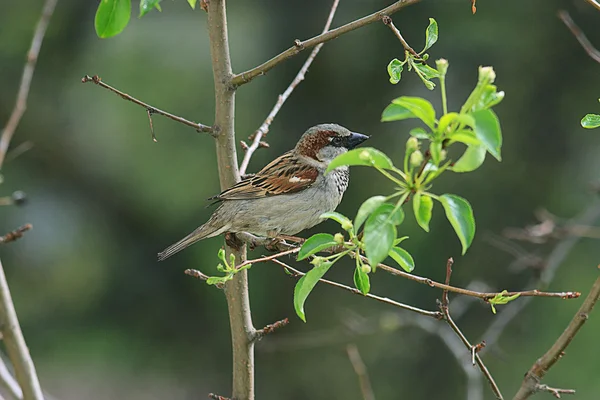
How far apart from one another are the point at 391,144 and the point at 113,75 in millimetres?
2027

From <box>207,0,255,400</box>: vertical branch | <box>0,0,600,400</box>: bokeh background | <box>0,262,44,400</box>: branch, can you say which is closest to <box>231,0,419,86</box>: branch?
<box>207,0,255,400</box>: vertical branch

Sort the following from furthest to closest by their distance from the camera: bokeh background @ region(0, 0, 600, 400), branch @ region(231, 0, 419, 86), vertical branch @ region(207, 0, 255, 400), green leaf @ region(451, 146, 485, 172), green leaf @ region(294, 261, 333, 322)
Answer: bokeh background @ region(0, 0, 600, 400) → vertical branch @ region(207, 0, 255, 400) → branch @ region(231, 0, 419, 86) → green leaf @ region(294, 261, 333, 322) → green leaf @ region(451, 146, 485, 172)

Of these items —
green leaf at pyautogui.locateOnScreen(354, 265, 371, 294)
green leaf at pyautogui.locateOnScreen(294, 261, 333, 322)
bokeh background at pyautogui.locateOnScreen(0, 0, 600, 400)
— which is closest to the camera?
green leaf at pyautogui.locateOnScreen(294, 261, 333, 322)

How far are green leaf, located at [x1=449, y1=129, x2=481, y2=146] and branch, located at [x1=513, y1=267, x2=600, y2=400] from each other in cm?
57

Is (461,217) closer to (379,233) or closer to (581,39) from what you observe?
(379,233)

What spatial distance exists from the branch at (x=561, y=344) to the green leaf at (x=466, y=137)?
22.5 inches

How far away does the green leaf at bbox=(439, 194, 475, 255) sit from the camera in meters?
1.16

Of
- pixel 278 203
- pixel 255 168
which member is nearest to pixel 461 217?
pixel 278 203

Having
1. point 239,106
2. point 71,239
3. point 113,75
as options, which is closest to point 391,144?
point 239,106

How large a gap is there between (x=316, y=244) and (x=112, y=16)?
0.57 metres

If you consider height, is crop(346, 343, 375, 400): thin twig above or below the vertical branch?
below

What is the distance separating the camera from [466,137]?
1132mm

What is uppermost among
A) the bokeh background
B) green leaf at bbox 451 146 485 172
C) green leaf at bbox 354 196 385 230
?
green leaf at bbox 451 146 485 172

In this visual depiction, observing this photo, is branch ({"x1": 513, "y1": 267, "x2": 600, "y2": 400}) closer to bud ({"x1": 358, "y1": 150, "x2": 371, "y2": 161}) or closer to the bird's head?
bud ({"x1": 358, "y1": 150, "x2": 371, "y2": 161})
